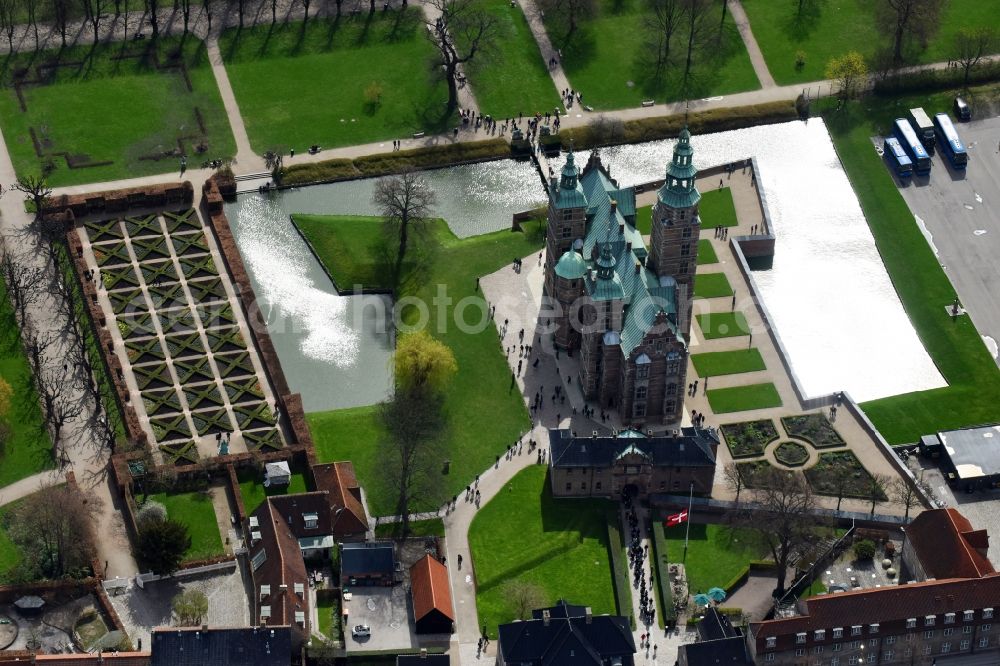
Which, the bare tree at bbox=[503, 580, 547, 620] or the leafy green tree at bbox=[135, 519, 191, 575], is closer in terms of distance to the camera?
the bare tree at bbox=[503, 580, 547, 620]

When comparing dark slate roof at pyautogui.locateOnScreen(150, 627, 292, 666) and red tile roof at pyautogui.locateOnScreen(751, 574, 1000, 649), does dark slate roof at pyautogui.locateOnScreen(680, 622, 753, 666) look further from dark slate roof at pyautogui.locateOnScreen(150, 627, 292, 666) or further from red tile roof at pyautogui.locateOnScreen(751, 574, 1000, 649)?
dark slate roof at pyautogui.locateOnScreen(150, 627, 292, 666)

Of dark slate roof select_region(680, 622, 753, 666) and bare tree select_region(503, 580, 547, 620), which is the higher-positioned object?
bare tree select_region(503, 580, 547, 620)

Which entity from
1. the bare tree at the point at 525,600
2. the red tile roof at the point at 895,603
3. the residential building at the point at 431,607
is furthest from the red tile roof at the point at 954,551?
the residential building at the point at 431,607

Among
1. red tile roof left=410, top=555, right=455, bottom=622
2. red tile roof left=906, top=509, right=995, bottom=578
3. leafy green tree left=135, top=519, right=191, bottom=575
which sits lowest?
red tile roof left=906, top=509, right=995, bottom=578

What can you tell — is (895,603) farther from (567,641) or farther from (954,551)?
(567,641)

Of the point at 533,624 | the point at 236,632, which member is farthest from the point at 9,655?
the point at 533,624

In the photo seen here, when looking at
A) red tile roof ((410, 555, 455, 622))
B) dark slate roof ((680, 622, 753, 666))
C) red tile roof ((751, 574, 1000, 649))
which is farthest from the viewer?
red tile roof ((410, 555, 455, 622))

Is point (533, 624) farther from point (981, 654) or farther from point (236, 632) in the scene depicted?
point (981, 654)

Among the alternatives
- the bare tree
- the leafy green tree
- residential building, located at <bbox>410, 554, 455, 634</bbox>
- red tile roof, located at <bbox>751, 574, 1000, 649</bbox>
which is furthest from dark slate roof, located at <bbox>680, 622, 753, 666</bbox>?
the leafy green tree
